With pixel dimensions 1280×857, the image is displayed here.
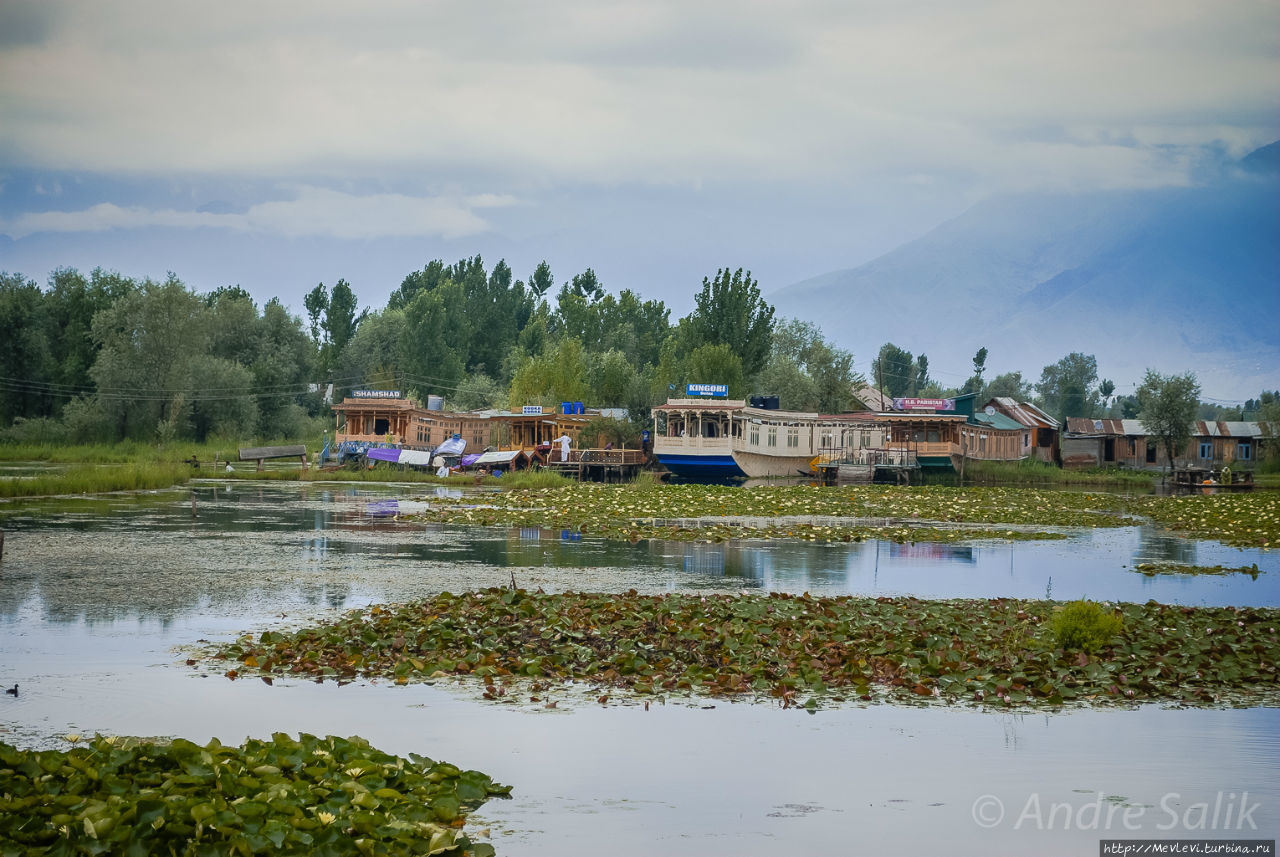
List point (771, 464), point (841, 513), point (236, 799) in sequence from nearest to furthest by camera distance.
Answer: point (236, 799) → point (841, 513) → point (771, 464)

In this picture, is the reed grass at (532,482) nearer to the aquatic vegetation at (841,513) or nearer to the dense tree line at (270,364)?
the aquatic vegetation at (841,513)

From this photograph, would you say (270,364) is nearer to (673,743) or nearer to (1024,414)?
(1024,414)

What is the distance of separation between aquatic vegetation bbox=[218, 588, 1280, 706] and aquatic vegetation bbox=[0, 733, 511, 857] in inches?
157

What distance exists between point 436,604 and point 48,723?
6963 mm

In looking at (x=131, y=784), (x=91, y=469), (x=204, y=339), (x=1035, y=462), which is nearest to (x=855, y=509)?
(x=91, y=469)

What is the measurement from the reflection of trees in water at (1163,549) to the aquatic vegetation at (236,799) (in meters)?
24.9

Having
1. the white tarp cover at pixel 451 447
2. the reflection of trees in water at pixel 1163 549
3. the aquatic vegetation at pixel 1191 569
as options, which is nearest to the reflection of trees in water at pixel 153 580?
the aquatic vegetation at pixel 1191 569

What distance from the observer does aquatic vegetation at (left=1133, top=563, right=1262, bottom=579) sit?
27.3m

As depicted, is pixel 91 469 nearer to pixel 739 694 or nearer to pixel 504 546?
pixel 504 546

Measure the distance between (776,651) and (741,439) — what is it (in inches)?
2367

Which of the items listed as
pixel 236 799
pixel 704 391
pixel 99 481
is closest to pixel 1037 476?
pixel 704 391

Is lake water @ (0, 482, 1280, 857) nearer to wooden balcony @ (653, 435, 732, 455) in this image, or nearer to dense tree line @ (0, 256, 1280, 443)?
wooden balcony @ (653, 435, 732, 455)

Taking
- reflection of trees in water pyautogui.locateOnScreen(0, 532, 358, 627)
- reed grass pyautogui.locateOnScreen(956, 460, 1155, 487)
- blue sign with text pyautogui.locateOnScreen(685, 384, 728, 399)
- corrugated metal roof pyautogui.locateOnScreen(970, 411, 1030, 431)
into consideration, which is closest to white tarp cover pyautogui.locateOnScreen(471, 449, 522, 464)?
blue sign with text pyautogui.locateOnScreen(685, 384, 728, 399)

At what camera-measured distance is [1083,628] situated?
15617mm
